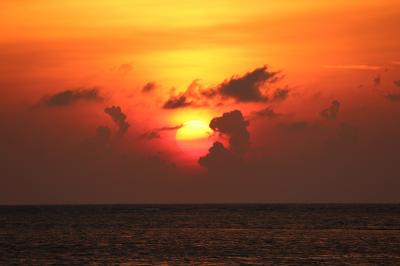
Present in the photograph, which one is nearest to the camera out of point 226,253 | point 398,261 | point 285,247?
point 398,261

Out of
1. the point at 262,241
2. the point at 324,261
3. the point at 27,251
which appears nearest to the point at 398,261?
the point at 324,261

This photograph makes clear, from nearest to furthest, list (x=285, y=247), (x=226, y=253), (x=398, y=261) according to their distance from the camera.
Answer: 1. (x=398, y=261)
2. (x=226, y=253)
3. (x=285, y=247)

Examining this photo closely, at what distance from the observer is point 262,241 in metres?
100

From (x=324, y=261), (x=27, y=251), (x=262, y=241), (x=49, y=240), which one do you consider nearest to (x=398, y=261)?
(x=324, y=261)

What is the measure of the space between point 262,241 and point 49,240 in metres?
28.1

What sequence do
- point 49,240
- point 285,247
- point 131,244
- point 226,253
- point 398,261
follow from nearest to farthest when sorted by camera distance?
point 398,261 → point 226,253 → point 285,247 → point 131,244 → point 49,240

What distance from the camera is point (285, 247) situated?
89500 millimetres

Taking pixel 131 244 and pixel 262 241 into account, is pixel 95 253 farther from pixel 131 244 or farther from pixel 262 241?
pixel 262 241

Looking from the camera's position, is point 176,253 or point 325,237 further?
point 325,237

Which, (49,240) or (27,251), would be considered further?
(49,240)

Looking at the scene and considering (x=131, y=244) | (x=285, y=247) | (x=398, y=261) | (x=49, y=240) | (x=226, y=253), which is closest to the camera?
(x=398, y=261)

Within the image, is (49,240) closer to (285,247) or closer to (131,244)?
(131,244)

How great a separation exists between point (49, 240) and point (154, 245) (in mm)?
17873

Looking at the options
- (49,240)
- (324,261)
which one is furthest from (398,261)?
(49,240)
